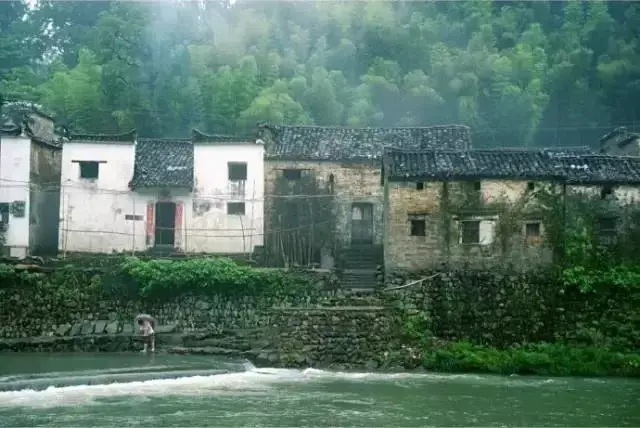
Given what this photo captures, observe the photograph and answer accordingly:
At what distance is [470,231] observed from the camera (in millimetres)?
24906

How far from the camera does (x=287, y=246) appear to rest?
96.7ft

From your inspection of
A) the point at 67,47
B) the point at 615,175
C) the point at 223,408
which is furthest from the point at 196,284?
the point at 67,47

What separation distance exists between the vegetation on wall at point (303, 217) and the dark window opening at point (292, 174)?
0.12 metres

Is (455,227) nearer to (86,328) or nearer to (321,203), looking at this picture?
(321,203)

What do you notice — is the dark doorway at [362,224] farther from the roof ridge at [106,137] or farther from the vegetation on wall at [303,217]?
the roof ridge at [106,137]

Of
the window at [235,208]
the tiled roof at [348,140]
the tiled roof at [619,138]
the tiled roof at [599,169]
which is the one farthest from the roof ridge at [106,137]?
the tiled roof at [619,138]

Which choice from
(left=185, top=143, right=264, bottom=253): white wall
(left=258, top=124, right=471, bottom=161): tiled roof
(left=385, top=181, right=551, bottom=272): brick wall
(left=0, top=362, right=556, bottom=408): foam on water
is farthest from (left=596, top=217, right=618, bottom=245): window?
(left=185, top=143, right=264, bottom=253): white wall

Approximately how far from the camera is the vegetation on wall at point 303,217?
2947 centimetres

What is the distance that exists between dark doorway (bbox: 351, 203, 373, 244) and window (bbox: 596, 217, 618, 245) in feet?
27.7

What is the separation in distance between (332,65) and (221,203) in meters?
19.2

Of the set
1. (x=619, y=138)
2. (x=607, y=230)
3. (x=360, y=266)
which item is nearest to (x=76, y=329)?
(x=360, y=266)

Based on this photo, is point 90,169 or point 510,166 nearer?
point 510,166

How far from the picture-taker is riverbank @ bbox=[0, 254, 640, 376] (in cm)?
2267

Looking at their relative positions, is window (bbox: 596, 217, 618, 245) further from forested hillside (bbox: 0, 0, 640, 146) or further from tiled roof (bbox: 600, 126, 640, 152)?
forested hillside (bbox: 0, 0, 640, 146)
